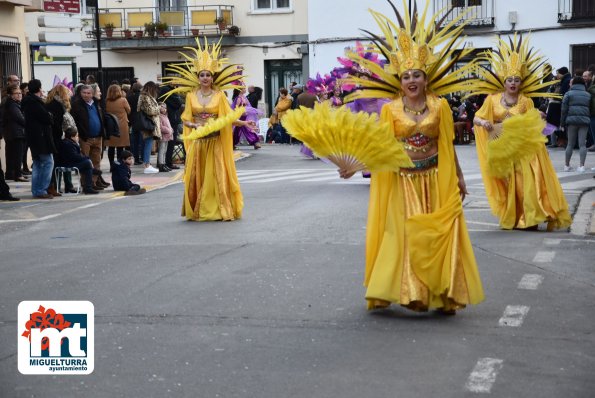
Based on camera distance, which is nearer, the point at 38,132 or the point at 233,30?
the point at 38,132

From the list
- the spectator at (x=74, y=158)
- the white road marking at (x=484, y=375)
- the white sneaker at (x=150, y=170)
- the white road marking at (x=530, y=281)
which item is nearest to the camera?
the white road marking at (x=484, y=375)

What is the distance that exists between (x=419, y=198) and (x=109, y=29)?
1481 inches

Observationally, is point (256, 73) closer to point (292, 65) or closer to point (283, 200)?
point (292, 65)

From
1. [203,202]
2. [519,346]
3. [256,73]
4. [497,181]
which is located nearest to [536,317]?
[519,346]

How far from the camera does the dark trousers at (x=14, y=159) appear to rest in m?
20.8

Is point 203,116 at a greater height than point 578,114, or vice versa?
point 203,116

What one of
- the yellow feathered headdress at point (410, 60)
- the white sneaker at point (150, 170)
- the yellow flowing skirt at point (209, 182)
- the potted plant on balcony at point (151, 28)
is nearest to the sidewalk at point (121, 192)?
the white sneaker at point (150, 170)

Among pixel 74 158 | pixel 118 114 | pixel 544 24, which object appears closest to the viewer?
pixel 74 158

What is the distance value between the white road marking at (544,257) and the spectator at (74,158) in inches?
374

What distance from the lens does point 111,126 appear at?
66.3 feet

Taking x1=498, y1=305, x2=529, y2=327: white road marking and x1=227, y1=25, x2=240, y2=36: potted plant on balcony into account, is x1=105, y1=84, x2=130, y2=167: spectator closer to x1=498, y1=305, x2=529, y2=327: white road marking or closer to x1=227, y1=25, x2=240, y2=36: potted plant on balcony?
x1=498, y1=305, x2=529, y2=327: white road marking

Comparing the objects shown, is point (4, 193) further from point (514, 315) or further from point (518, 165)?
point (514, 315)

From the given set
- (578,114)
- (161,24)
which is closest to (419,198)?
(578,114)

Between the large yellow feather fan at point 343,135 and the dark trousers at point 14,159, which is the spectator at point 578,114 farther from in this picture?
the large yellow feather fan at point 343,135
